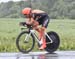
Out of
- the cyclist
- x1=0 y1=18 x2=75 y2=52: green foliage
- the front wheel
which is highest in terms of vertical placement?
the cyclist

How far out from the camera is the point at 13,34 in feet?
47.7

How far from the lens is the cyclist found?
9.82 metres

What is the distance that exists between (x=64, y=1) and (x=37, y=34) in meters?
8.01

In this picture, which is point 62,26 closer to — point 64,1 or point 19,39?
point 64,1

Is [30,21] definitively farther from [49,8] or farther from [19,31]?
[49,8]

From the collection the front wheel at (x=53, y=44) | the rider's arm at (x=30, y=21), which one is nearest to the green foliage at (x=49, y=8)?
the front wheel at (x=53, y=44)

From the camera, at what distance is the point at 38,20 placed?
32.8 ft

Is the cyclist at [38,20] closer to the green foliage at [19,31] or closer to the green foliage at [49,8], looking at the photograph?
the green foliage at [19,31]

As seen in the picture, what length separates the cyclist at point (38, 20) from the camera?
9.82 m

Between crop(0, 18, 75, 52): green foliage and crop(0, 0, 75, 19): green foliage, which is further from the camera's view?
crop(0, 0, 75, 19): green foliage

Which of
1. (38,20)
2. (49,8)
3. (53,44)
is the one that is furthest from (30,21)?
(49,8)

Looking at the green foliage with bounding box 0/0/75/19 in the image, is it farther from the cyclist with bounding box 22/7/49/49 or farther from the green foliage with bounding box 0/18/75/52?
the cyclist with bounding box 22/7/49/49

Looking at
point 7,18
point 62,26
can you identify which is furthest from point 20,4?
point 62,26

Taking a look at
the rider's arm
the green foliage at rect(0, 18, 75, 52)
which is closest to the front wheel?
the rider's arm
